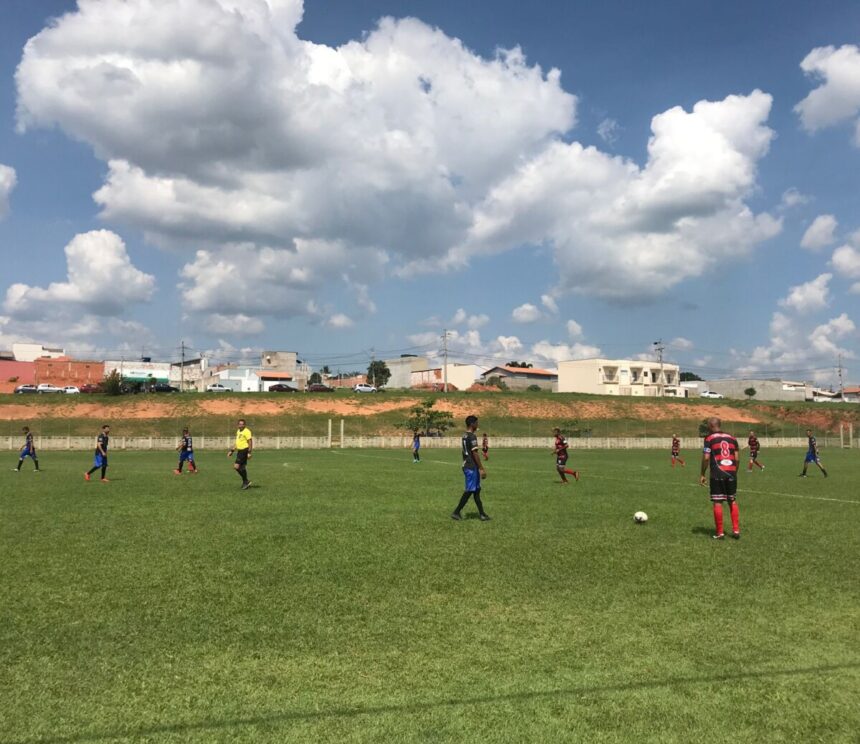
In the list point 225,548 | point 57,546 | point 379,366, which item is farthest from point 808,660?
point 379,366

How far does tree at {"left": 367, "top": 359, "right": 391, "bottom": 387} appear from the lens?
131750 millimetres

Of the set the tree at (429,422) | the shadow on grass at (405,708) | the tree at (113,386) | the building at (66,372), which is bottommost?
the shadow on grass at (405,708)

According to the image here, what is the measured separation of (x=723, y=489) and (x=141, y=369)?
11463 centimetres

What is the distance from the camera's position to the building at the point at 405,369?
5197 inches

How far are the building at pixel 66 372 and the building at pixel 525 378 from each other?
220 feet

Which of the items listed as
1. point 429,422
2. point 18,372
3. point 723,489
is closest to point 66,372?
point 18,372

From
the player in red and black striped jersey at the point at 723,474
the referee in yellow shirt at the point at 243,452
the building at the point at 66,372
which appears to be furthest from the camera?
the building at the point at 66,372

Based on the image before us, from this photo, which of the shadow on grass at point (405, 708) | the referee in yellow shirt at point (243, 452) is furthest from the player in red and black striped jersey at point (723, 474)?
the referee in yellow shirt at point (243, 452)

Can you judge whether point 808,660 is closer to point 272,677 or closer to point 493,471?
point 272,677

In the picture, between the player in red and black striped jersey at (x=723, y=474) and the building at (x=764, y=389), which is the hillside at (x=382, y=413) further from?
the player in red and black striped jersey at (x=723, y=474)

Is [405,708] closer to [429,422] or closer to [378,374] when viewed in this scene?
[429,422]

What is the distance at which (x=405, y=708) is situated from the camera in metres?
4.89

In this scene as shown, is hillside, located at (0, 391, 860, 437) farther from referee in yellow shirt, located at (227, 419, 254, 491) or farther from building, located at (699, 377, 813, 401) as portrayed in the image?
referee in yellow shirt, located at (227, 419, 254, 491)

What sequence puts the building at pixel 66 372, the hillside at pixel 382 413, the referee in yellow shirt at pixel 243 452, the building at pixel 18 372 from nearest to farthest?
the referee in yellow shirt at pixel 243 452 → the hillside at pixel 382 413 → the building at pixel 66 372 → the building at pixel 18 372
